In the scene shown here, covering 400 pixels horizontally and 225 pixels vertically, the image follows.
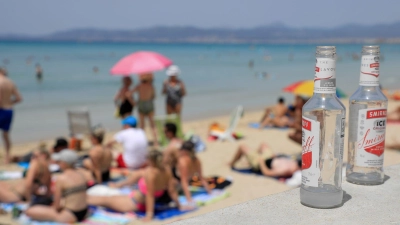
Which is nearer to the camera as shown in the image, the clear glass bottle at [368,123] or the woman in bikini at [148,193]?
the clear glass bottle at [368,123]

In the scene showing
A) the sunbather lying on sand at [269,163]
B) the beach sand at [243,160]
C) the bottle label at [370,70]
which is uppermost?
the bottle label at [370,70]

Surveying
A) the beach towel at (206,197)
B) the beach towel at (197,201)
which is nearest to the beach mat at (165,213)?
the beach towel at (197,201)

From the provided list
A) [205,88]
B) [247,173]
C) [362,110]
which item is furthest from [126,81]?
[205,88]

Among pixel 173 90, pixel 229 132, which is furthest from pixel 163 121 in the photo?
pixel 229 132

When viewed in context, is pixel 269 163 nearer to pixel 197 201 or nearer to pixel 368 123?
pixel 197 201

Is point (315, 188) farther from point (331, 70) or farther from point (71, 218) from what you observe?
point (71, 218)

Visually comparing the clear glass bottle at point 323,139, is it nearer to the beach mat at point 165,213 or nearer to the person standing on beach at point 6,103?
the beach mat at point 165,213

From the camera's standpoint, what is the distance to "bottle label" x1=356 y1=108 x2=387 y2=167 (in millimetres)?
1627

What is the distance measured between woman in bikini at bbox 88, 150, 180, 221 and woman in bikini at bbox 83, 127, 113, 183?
71cm

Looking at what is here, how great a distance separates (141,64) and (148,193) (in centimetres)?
333

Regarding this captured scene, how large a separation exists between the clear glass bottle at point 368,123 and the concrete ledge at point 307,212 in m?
0.11

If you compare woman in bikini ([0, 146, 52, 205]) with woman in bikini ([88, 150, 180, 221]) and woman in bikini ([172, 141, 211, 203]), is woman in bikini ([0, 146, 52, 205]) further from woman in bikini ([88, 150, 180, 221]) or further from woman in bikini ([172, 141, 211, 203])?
woman in bikini ([172, 141, 211, 203])

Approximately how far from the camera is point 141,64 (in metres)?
7.48

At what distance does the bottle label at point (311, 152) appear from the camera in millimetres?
1403
